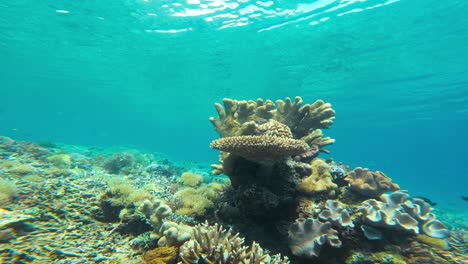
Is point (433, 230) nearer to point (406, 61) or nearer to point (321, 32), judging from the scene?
point (321, 32)

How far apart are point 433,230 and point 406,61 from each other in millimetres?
26090

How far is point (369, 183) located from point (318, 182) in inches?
51.5

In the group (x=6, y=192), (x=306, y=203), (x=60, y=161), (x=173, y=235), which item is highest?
(x=306, y=203)

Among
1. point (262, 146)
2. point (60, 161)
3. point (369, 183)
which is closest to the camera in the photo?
point (262, 146)

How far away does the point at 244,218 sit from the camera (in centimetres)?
510

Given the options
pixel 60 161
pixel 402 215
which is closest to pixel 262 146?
pixel 402 215

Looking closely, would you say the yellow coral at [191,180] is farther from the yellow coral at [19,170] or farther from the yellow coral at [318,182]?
the yellow coral at [19,170]

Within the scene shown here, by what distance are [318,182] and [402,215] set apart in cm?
158

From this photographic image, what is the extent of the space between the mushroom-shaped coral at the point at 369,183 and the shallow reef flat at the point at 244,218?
22 mm

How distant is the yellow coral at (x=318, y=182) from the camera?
5.20m

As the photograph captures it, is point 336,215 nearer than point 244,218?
Yes

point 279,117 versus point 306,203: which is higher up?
point 279,117

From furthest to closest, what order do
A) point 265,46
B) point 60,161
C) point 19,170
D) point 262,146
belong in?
point 265,46 < point 60,161 < point 19,170 < point 262,146

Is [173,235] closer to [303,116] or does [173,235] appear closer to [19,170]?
[303,116]
